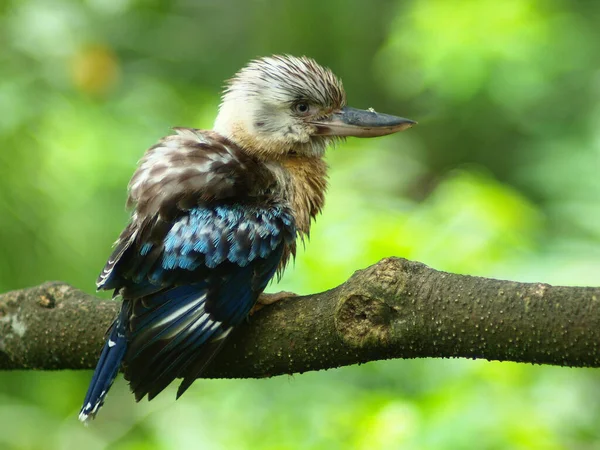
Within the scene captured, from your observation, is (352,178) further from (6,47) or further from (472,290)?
(472,290)

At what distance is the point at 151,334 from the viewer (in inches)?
109

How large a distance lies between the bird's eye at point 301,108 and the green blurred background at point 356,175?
0.61 metres

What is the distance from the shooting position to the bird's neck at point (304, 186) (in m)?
3.37

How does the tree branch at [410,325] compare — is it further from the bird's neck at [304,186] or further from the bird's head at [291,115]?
the bird's head at [291,115]

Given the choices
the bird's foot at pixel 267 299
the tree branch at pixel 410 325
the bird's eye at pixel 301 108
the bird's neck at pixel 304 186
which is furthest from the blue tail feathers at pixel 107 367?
the bird's eye at pixel 301 108

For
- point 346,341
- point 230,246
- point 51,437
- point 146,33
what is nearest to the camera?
point 346,341

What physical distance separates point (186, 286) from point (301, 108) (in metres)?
1.03

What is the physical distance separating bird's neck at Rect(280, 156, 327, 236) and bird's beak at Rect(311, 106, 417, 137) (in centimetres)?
14

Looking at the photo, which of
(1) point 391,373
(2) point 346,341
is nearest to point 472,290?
(2) point 346,341

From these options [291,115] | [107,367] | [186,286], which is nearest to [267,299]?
[186,286]

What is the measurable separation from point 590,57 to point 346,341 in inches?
178

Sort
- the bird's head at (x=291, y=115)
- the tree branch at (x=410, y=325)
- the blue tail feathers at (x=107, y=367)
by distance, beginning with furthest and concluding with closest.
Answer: the bird's head at (x=291, y=115) → the blue tail feathers at (x=107, y=367) → the tree branch at (x=410, y=325)

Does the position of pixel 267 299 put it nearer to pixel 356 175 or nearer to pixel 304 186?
pixel 304 186

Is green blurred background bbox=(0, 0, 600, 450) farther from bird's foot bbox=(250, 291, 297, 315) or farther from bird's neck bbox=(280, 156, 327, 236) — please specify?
bird's foot bbox=(250, 291, 297, 315)
